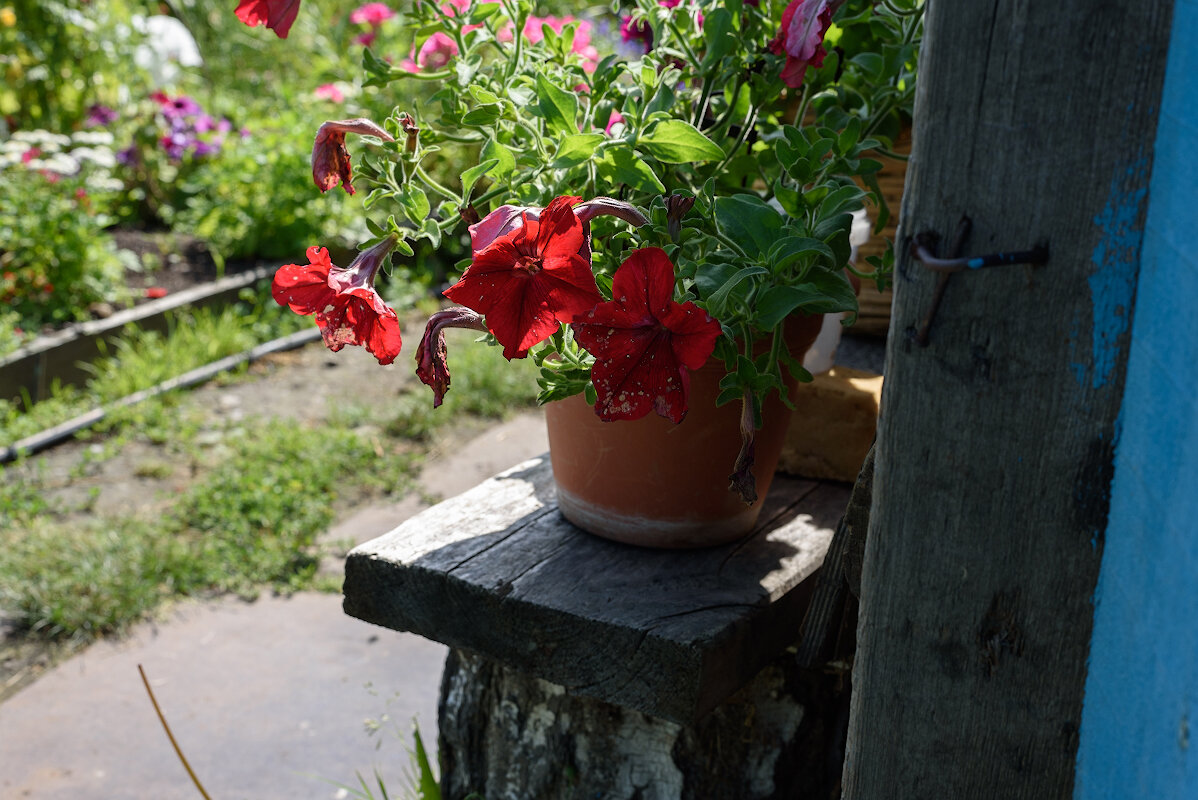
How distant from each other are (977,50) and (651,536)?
2.38 ft

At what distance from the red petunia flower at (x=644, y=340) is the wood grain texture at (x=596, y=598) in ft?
0.93

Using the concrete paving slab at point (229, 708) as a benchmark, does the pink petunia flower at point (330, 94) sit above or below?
above

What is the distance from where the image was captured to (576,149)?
3.36 feet

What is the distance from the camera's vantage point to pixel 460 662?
154 cm

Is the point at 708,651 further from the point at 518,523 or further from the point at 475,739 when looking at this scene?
the point at 475,739

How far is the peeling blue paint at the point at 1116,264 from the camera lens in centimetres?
66

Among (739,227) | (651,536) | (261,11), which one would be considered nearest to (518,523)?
(651,536)

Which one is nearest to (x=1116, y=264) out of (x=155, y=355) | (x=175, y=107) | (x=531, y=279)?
(x=531, y=279)

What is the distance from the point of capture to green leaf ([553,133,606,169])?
3.34 ft

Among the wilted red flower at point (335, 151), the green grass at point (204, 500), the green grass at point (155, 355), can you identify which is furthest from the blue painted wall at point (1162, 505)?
the green grass at point (155, 355)

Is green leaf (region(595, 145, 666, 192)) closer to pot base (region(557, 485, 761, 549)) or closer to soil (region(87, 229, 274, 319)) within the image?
pot base (region(557, 485, 761, 549))

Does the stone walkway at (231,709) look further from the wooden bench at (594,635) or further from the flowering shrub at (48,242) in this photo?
the flowering shrub at (48,242)

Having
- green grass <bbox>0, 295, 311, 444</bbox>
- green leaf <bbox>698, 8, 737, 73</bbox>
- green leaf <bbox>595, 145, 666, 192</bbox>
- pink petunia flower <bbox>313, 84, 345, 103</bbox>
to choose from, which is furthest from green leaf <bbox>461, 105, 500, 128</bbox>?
pink petunia flower <bbox>313, 84, 345, 103</bbox>

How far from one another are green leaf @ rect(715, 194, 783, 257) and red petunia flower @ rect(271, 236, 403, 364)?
1.06 feet
